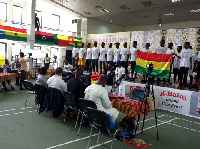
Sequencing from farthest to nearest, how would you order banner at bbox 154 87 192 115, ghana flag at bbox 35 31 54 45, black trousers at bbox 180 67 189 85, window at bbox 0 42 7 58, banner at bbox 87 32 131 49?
window at bbox 0 42 7 58
ghana flag at bbox 35 31 54 45
banner at bbox 87 32 131 49
black trousers at bbox 180 67 189 85
banner at bbox 154 87 192 115

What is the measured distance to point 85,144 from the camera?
3568mm

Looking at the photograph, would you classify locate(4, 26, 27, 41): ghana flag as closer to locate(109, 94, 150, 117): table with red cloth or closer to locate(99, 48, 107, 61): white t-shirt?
locate(99, 48, 107, 61): white t-shirt

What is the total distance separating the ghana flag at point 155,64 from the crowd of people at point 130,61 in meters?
2.15

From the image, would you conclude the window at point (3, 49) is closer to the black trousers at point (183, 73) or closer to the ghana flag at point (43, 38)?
the ghana flag at point (43, 38)

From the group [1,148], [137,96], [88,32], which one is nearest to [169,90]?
[137,96]

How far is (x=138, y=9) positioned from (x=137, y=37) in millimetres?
2326

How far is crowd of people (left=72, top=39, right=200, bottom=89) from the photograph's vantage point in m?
7.02

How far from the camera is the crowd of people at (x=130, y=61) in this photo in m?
7.02

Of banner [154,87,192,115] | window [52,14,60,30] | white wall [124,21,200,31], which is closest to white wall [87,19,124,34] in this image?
white wall [124,21,200,31]

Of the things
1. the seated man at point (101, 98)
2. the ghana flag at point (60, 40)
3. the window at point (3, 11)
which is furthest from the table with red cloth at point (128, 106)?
the window at point (3, 11)

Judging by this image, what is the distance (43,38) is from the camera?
42.7 feet

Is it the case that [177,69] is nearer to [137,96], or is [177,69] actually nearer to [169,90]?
[169,90]

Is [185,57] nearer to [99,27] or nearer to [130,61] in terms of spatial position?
[130,61]

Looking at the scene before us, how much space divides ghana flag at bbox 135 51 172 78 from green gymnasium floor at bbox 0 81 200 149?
4.36 ft
